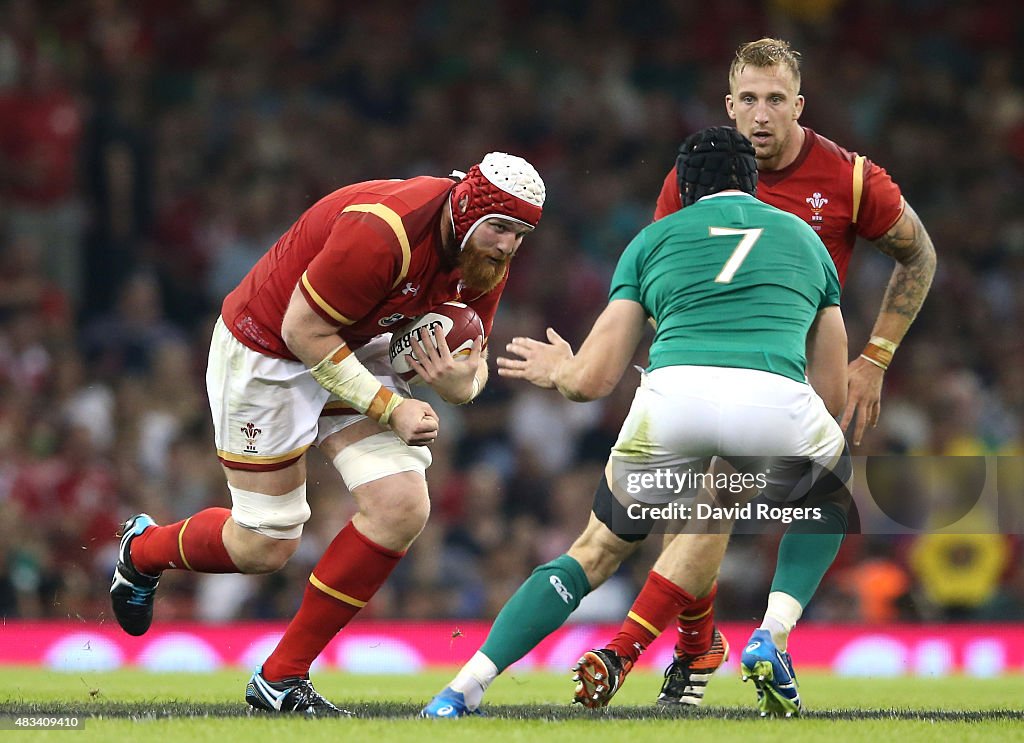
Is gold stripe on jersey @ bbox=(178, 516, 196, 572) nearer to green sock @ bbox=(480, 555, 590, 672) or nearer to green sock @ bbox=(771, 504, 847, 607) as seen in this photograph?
green sock @ bbox=(480, 555, 590, 672)

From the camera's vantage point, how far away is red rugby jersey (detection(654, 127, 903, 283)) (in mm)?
6156

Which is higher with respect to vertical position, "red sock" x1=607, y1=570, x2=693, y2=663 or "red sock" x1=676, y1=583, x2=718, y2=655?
"red sock" x1=607, y1=570, x2=693, y2=663

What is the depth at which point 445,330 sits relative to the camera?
5.55 metres

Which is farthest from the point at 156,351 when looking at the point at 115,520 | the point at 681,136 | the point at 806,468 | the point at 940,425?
the point at 806,468

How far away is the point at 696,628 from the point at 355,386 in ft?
5.47

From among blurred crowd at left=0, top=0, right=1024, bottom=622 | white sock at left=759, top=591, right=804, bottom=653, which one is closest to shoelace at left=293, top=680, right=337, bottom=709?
white sock at left=759, top=591, right=804, bottom=653

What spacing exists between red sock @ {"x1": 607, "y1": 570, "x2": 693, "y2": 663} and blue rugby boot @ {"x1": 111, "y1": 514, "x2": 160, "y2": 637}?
197 centimetres

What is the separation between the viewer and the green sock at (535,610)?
15.9ft

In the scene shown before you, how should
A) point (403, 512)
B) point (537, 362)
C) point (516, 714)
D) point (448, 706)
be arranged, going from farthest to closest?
1. point (403, 512)
2. point (516, 714)
3. point (537, 362)
4. point (448, 706)

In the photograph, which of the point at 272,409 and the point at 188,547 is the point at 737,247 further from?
the point at 188,547

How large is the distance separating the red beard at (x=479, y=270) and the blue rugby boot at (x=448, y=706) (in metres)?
1.47

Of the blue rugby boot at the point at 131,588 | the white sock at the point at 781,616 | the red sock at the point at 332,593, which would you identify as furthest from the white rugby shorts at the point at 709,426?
the blue rugby boot at the point at 131,588

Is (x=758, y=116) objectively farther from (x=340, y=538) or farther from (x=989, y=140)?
(x=989, y=140)

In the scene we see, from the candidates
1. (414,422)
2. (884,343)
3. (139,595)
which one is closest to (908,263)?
(884,343)
